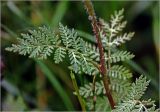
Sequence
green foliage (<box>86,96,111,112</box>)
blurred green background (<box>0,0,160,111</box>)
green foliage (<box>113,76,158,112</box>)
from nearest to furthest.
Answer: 1. green foliage (<box>113,76,158,112</box>)
2. green foliage (<box>86,96,111,112</box>)
3. blurred green background (<box>0,0,160,111</box>)

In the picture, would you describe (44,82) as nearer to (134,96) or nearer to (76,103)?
(76,103)

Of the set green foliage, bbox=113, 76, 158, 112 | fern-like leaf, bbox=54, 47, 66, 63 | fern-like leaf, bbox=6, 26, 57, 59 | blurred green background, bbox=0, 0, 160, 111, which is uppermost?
blurred green background, bbox=0, 0, 160, 111

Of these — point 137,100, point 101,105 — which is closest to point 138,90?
point 137,100

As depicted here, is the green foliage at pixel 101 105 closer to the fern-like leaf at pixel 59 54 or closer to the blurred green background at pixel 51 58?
the fern-like leaf at pixel 59 54

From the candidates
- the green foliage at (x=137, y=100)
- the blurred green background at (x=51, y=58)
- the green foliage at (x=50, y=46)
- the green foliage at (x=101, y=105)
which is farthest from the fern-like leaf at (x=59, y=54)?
the blurred green background at (x=51, y=58)

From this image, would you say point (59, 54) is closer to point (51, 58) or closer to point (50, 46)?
point (50, 46)

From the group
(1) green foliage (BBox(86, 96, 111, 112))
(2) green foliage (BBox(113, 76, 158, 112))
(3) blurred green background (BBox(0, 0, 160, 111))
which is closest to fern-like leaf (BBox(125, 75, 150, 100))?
(2) green foliage (BBox(113, 76, 158, 112))

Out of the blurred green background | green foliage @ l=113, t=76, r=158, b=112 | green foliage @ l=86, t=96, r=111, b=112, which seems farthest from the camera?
the blurred green background

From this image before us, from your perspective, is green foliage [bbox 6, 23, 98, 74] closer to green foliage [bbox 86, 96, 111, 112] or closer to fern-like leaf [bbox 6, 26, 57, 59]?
fern-like leaf [bbox 6, 26, 57, 59]

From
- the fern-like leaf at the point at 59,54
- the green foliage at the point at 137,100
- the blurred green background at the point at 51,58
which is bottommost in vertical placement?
the green foliage at the point at 137,100
